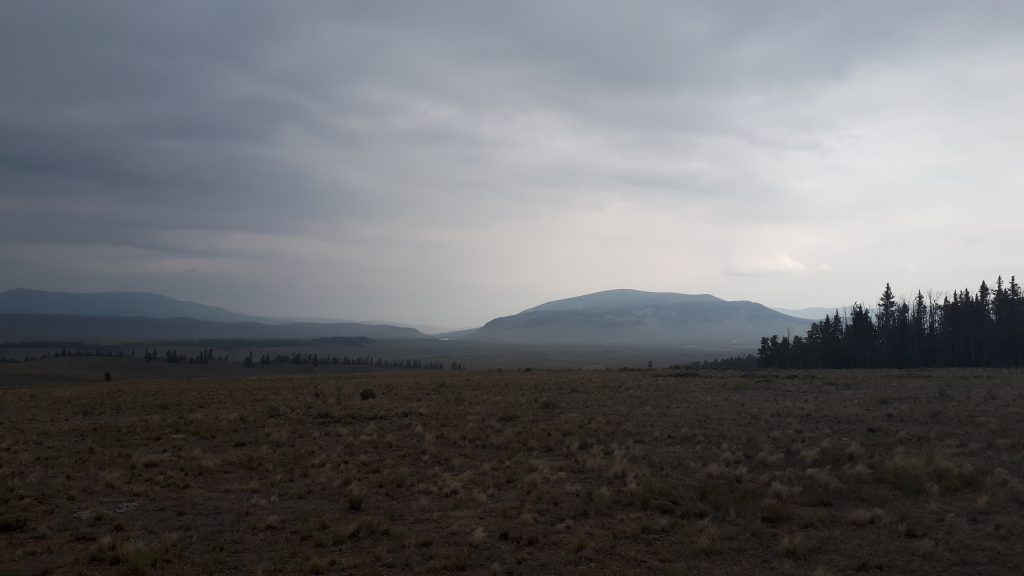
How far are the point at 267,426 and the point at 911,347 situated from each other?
7266 cm

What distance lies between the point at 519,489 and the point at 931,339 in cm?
7462

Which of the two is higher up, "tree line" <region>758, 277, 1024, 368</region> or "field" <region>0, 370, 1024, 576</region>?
"tree line" <region>758, 277, 1024, 368</region>

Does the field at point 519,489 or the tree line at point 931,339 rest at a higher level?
the tree line at point 931,339

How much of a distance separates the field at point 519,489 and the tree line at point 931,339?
49.3 meters

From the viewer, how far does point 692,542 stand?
33.4 ft

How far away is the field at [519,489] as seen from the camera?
380 inches

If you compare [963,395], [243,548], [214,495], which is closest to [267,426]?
[214,495]

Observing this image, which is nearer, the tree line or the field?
the field

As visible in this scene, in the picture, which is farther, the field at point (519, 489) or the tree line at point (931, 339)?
the tree line at point (931, 339)

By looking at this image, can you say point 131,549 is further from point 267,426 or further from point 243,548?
point 267,426

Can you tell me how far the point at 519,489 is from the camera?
45.9 ft

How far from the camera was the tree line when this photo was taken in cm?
6575

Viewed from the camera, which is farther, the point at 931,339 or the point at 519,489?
the point at 931,339

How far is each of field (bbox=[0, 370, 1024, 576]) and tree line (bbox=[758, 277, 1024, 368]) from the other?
49271mm
